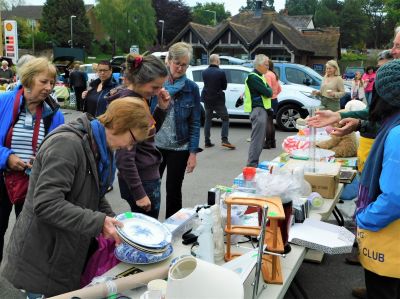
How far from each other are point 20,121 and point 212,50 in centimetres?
3114

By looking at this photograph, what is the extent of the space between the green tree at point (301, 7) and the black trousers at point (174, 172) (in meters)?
107

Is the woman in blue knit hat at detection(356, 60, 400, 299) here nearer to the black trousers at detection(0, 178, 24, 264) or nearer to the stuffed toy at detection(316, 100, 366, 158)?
the black trousers at detection(0, 178, 24, 264)

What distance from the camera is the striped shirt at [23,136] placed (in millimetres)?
2885

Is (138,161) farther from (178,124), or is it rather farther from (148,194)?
(178,124)

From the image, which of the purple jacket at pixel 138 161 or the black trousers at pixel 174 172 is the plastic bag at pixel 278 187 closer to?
the purple jacket at pixel 138 161

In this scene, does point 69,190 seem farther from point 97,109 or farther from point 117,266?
point 97,109

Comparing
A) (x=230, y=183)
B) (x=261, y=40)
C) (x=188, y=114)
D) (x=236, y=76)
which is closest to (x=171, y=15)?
(x=261, y=40)

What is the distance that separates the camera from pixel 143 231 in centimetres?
207

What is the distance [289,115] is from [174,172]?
25.9 ft

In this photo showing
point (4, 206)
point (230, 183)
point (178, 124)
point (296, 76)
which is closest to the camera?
point (4, 206)

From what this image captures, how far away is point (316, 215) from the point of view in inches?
114

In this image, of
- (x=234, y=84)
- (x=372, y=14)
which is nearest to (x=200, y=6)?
(x=372, y=14)

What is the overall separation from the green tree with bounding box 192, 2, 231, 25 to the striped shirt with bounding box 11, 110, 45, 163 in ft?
317

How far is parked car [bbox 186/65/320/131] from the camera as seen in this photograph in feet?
36.0
